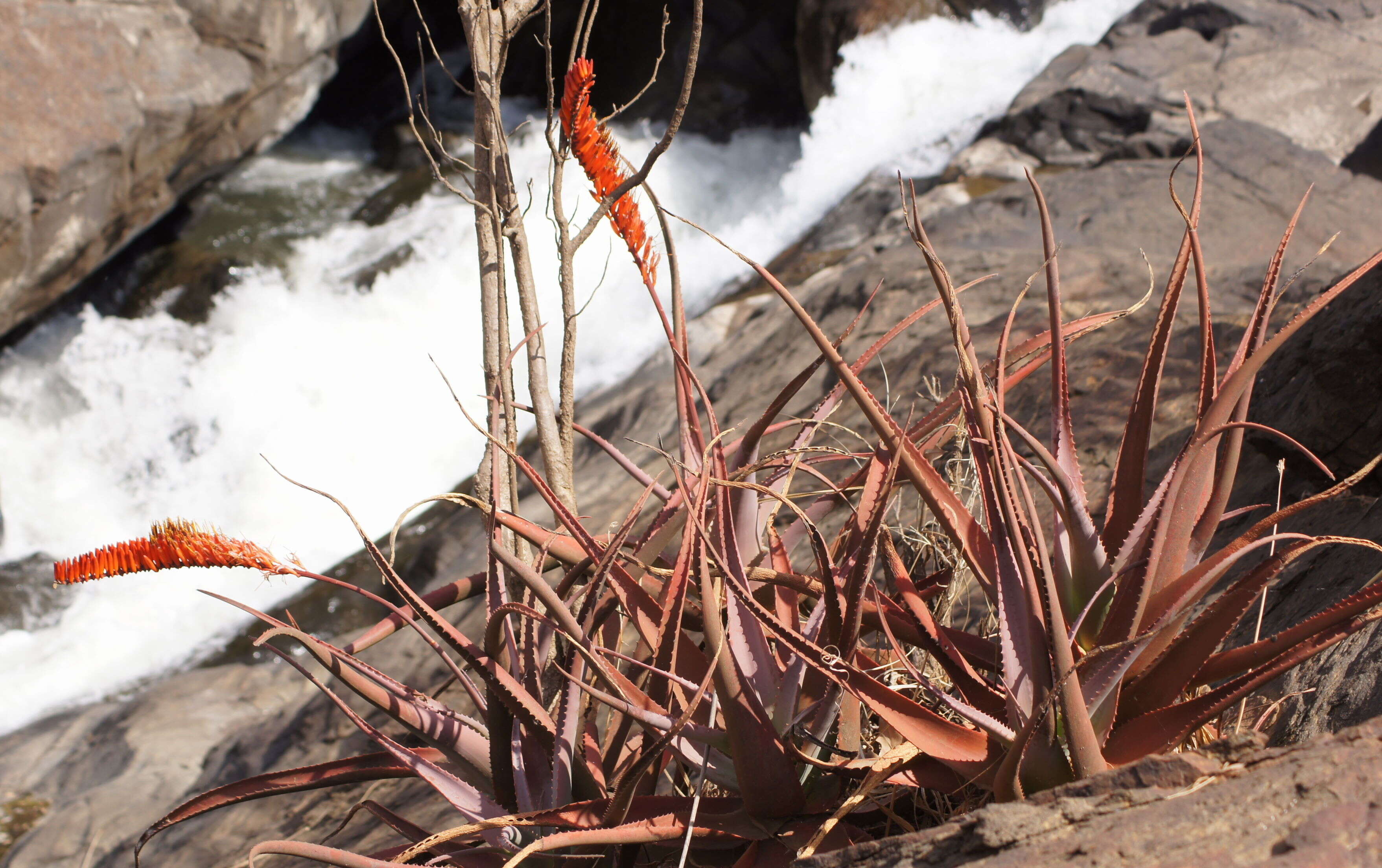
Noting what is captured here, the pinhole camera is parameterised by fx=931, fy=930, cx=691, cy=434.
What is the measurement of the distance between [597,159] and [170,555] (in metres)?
0.76

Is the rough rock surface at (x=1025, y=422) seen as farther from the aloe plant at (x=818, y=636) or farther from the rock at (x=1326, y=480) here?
the aloe plant at (x=818, y=636)

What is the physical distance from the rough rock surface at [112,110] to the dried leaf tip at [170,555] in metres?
6.25

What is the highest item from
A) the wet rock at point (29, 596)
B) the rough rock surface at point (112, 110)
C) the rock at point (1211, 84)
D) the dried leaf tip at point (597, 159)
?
the rough rock surface at point (112, 110)

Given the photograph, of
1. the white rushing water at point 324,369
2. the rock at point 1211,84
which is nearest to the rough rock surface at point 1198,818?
the white rushing water at point 324,369

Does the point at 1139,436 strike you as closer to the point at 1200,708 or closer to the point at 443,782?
the point at 1200,708

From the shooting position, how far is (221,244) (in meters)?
8.41

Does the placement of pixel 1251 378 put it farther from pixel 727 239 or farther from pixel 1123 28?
pixel 1123 28

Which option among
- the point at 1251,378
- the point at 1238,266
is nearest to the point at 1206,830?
the point at 1251,378

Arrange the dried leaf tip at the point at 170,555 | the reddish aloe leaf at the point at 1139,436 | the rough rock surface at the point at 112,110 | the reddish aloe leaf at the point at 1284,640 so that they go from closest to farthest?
the reddish aloe leaf at the point at 1284,640 < the dried leaf tip at the point at 170,555 < the reddish aloe leaf at the point at 1139,436 < the rough rock surface at the point at 112,110

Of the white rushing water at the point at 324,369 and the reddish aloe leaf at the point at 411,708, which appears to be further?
the white rushing water at the point at 324,369

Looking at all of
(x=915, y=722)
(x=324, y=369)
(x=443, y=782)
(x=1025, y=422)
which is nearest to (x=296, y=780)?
(x=443, y=782)

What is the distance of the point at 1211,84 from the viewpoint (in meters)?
6.54

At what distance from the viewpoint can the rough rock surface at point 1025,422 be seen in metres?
0.85

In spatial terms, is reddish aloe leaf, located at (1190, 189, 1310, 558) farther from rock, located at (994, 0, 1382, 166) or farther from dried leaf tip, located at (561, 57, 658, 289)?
rock, located at (994, 0, 1382, 166)
